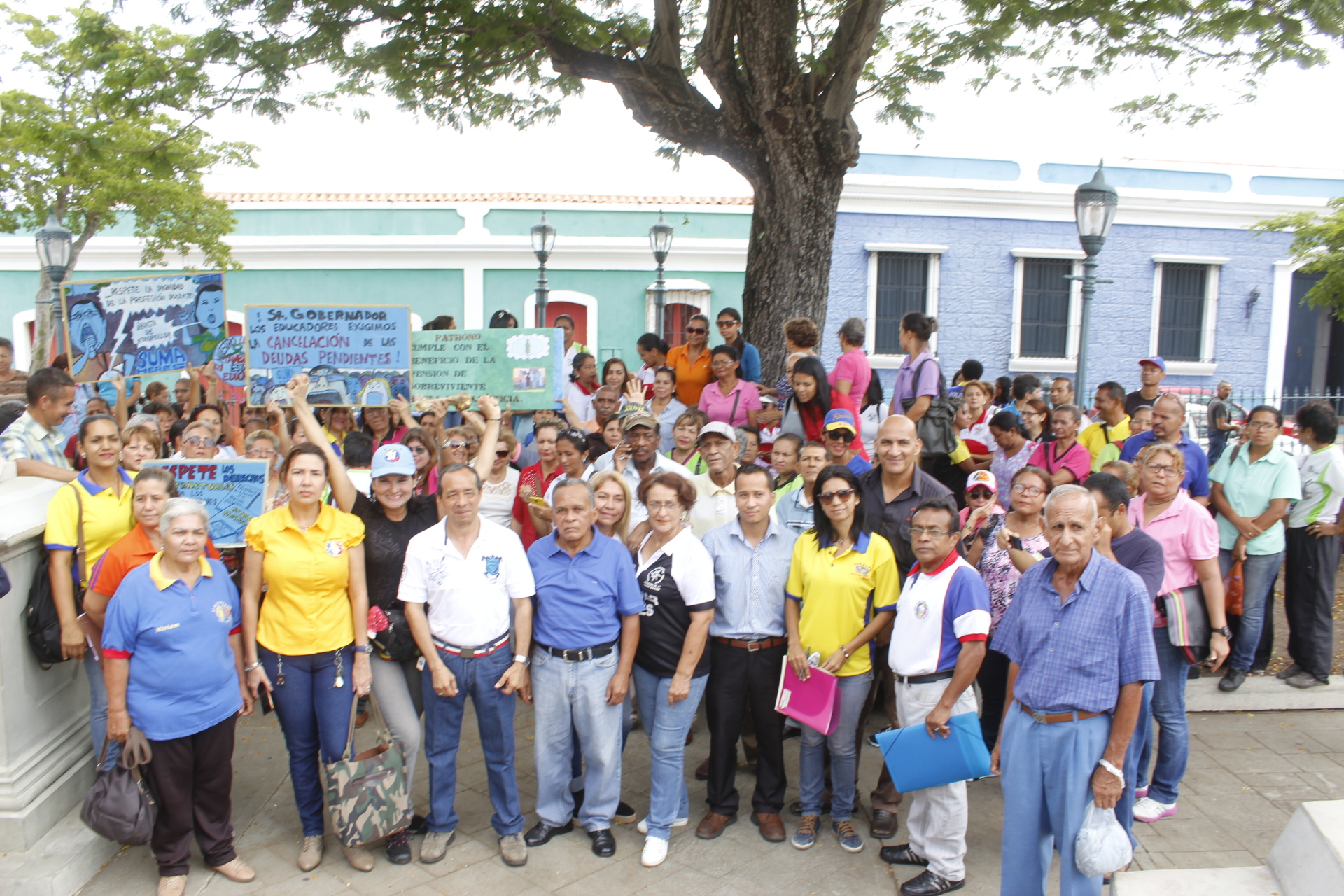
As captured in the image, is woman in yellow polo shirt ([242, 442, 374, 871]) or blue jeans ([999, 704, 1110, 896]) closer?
blue jeans ([999, 704, 1110, 896])

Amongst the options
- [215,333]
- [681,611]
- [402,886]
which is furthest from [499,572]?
[215,333]

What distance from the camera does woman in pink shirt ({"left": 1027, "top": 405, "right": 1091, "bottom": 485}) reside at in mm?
6480

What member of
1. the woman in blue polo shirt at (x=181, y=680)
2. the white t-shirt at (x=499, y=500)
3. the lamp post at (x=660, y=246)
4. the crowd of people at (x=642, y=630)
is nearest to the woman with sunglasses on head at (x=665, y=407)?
the white t-shirt at (x=499, y=500)

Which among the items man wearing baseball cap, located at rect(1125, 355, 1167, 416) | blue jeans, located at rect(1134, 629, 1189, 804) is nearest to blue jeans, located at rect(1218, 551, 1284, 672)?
blue jeans, located at rect(1134, 629, 1189, 804)

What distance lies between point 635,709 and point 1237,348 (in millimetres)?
17552

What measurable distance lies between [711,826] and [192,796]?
2.44m

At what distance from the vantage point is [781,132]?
8.45 meters

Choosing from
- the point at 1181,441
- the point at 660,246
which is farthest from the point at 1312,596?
the point at 660,246

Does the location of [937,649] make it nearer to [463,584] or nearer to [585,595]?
[585,595]

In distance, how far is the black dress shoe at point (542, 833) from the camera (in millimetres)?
4656

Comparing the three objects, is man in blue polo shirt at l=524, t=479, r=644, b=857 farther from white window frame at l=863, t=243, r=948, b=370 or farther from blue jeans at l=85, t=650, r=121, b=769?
white window frame at l=863, t=243, r=948, b=370

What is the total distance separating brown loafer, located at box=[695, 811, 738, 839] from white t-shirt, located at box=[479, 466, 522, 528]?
7.30 ft

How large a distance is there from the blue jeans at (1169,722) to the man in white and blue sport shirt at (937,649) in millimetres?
1171

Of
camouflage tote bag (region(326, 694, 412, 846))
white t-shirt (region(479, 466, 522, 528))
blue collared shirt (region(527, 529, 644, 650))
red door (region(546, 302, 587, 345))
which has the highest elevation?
red door (region(546, 302, 587, 345))
